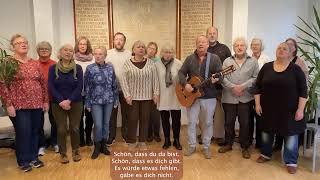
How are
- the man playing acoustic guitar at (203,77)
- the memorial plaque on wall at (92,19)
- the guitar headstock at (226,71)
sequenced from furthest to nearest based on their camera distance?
the memorial plaque on wall at (92,19) → the man playing acoustic guitar at (203,77) → the guitar headstock at (226,71)

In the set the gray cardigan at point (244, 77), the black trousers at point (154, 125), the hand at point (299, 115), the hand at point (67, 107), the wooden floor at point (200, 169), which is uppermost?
the gray cardigan at point (244, 77)

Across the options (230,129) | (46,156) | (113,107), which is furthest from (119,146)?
(230,129)

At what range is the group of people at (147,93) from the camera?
340cm

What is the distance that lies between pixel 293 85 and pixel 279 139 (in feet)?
3.27

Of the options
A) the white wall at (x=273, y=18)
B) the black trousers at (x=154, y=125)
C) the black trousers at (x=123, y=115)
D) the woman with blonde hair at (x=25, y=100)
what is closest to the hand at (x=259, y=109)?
the black trousers at (x=154, y=125)

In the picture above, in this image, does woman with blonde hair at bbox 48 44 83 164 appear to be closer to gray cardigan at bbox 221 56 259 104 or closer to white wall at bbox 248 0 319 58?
gray cardigan at bbox 221 56 259 104

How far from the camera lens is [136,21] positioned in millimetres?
5168

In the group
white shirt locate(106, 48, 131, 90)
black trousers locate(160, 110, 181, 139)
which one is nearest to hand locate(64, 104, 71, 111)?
white shirt locate(106, 48, 131, 90)

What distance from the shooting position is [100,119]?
3.80 metres

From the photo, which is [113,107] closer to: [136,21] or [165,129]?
[165,129]

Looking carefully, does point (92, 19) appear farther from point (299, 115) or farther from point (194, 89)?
point (299, 115)

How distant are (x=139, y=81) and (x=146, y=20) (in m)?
1.70

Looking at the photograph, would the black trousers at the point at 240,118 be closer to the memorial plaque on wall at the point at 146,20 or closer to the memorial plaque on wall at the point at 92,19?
the memorial plaque on wall at the point at 146,20

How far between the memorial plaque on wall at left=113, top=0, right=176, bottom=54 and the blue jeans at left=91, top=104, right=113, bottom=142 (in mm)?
1603
